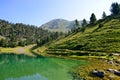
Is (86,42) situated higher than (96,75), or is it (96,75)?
(86,42)

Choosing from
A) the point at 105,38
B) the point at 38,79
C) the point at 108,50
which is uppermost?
the point at 105,38

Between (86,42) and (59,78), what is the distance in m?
91.9

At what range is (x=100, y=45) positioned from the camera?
421 feet

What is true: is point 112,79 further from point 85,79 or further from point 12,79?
point 12,79

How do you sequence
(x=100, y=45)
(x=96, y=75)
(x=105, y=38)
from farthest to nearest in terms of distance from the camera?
(x=105, y=38), (x=100, y=45), (x=96, y=75)

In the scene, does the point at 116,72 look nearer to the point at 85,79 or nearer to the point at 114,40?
the point at 85,79

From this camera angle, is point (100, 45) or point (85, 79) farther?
point (100, 45)

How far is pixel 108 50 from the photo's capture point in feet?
378

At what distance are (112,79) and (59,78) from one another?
14255 millimetres

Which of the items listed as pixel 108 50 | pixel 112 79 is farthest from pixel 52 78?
pixel 108 50

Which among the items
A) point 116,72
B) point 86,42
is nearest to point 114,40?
point 86,42

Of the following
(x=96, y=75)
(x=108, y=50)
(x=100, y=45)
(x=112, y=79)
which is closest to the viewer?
(x=112, y=79)

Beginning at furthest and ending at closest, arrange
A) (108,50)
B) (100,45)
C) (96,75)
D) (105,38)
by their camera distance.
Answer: (105,38), (100,45), (108,50), (96,75)

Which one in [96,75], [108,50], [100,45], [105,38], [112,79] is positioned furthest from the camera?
[105,38]
